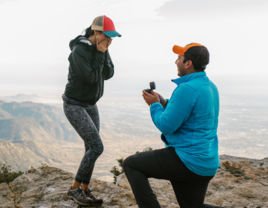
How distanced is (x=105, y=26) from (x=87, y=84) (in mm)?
974

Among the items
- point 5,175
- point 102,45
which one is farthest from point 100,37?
point 5,175

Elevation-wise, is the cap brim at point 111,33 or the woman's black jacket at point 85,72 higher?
the cap brim at point 111,33

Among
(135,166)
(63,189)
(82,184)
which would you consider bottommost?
(63,189)

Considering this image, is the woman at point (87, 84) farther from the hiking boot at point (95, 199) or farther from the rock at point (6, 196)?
the rock at point (6, 196)

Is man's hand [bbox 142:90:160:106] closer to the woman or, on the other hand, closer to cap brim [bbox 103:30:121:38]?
the woman

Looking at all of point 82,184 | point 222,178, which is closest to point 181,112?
point 82,184

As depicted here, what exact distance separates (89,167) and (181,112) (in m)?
2.13

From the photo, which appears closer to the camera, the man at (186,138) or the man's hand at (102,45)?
the man at (186,138)

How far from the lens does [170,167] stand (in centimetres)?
256

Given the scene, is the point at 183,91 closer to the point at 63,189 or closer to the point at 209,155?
the point at 209,155

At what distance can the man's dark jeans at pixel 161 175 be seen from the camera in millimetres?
2566

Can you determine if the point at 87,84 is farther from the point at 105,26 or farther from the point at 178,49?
the point at 178,49

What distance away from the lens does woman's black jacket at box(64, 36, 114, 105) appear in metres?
3.35

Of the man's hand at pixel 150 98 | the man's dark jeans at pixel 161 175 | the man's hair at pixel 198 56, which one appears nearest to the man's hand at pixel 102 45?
the man's hand at pixel 150 98
